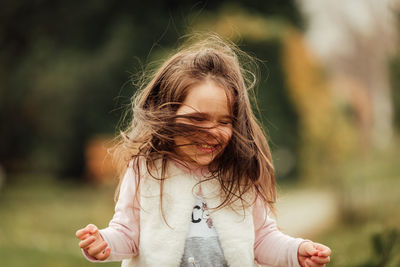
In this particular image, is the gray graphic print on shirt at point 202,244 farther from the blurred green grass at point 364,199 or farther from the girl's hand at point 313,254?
the blurred green grass at point 364,199

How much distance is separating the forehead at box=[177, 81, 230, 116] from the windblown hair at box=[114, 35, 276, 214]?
2cm

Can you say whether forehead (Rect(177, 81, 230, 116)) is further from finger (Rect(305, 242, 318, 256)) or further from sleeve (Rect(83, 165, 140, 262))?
finger (Rect(305, 242, 318, 256))

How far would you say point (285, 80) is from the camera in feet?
28.9

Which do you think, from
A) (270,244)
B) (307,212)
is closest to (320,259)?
(270,244)

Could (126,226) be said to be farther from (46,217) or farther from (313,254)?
(46,217)

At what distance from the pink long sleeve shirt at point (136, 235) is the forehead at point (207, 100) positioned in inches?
9.7

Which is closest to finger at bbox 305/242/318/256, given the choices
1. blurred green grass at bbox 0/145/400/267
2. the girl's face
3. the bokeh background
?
the girl's face

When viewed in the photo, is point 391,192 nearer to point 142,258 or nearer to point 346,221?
point 346,221

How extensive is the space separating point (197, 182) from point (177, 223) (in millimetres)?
184

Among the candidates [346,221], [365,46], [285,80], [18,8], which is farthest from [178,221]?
[365,46]

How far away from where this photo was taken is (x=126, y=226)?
1.97 metres

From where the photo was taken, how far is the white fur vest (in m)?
1.91

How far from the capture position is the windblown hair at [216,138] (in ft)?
6.57

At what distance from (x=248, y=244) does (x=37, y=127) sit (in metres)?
8.03
